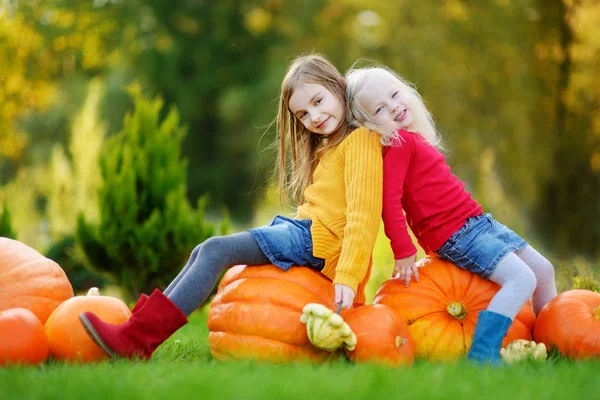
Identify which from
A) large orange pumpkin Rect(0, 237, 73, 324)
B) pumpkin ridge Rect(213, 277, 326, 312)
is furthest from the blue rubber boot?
large orange pumpkin Rect(0, 237, 73, 324)

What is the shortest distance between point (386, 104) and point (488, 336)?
51.8 inches

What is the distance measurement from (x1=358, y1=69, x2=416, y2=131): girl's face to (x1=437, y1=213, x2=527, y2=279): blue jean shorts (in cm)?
64

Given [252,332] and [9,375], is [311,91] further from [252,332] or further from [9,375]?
[9,375]

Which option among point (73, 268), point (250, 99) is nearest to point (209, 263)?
point (73, 268)

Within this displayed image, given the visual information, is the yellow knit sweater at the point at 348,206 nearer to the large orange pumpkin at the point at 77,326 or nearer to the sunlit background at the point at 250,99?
the large orange pumpkin at the point at 77,326

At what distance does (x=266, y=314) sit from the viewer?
3.15 meters

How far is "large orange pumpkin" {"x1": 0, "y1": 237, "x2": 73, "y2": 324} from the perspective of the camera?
11.4ft

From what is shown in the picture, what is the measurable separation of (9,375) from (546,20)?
16.8 m

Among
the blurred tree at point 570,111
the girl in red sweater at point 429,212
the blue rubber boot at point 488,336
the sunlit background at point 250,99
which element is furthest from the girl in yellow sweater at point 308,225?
the blurred tree at point 570,111

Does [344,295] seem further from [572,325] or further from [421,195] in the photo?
[572,325]

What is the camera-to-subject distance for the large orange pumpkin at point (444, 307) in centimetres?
326

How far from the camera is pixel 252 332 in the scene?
3.15m

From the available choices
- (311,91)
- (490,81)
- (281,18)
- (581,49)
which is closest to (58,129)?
(281,18)

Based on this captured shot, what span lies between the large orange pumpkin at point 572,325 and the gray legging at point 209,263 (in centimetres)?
→ 141
